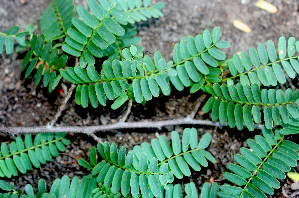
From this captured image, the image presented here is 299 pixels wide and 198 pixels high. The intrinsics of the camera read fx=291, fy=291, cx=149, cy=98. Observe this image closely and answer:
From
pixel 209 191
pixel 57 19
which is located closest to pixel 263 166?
pixel 209 191

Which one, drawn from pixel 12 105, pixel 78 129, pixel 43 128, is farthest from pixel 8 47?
pixel 78 129

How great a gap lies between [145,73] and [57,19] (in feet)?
2.64

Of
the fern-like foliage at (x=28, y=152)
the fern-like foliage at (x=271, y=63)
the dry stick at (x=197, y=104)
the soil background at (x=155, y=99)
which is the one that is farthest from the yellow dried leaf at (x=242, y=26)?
the fern-like foliage at (x=28, y=152)

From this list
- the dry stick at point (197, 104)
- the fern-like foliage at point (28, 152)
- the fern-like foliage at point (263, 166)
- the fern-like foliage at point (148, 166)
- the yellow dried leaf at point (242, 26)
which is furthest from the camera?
the yellow dried leaf at point (242, 26)

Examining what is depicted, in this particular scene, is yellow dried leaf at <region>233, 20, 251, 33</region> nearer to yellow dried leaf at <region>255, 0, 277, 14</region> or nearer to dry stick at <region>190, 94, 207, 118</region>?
yellow dried leaf at <region>255, 0, 277, 14</region>

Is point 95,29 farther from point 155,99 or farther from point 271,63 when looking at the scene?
point 271,63

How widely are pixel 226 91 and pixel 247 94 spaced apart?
132 mm

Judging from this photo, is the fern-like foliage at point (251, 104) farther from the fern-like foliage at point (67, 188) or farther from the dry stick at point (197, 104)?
the fern-like foliage at point (67, 188)

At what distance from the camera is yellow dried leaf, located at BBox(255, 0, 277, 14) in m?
2.40

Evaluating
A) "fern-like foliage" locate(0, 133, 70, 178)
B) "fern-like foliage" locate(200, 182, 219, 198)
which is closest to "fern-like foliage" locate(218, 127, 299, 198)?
"fern-like foliage" locate(200, 182, 219, 198)

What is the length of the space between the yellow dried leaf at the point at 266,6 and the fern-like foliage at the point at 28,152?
1.88 metres

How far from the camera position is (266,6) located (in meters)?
2.41

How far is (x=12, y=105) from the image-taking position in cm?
222

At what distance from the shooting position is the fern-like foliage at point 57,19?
201 cm
